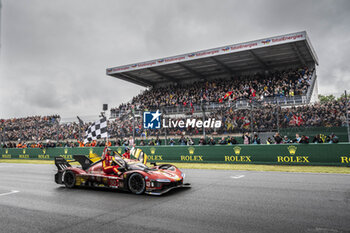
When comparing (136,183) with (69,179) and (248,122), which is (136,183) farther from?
(248,122)

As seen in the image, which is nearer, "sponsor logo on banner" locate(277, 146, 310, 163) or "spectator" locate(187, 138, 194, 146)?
"sponsor logo on banner" locate(277, 146, 310, 163)

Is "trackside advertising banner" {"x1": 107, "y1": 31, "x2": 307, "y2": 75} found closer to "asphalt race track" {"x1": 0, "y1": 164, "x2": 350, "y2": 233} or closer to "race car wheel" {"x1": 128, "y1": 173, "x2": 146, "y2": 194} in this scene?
"asphalt race track" {"x1": 0, "y1": 164, "x2": 350, "y2": 233}

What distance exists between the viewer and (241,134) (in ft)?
60.3

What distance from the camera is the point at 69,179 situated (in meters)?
8.23

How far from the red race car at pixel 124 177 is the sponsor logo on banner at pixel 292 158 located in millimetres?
7344

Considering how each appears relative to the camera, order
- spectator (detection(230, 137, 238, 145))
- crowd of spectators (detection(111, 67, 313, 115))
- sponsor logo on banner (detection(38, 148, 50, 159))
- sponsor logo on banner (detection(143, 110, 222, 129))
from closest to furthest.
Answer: spectator (detection(230, 137, 238, 145))
sponsor logo on banner (detection(143, 110, 222, 129))
sponsor logo on banner (detection(38, 148, 50, 159))
crowd of spectators (detection(111, 67, 313, 115))

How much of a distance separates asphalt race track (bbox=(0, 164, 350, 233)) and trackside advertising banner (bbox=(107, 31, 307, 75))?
20.0 metres

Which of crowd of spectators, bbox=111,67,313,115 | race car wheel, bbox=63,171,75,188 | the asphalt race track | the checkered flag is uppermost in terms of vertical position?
crowd of spectators, bbox=111,67,313,115

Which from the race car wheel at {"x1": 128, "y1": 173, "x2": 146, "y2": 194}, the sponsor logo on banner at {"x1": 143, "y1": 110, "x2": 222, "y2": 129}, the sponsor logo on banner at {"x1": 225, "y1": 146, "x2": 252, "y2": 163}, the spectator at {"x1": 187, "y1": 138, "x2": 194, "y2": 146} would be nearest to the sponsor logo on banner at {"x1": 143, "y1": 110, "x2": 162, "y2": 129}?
the sponsor logo on banner at {"x1": 143, "y1": 110, "x2": 222, "y2": 129}

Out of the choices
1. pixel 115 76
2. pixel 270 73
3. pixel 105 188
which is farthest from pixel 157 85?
pixel 105 188

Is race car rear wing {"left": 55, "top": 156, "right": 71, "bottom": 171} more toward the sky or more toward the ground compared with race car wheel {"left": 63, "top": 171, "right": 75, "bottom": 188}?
more toward the sky

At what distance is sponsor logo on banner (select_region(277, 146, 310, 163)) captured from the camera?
12656mm

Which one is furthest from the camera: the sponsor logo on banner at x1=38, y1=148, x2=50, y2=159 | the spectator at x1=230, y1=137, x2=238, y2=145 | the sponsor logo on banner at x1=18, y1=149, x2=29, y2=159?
the sponsor logo on banner at x1=18, y1=149, x2=29, y2=159

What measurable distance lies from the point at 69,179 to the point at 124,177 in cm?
218
